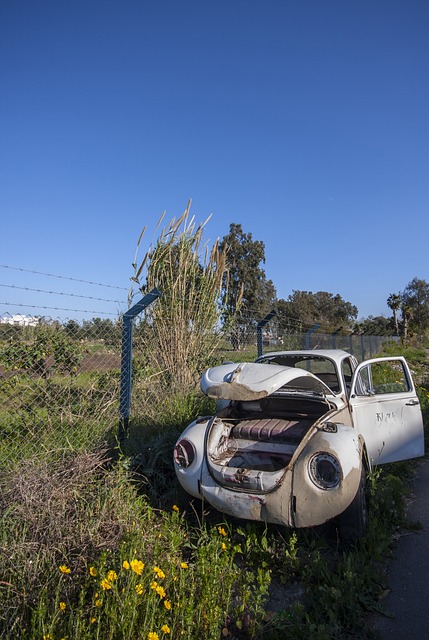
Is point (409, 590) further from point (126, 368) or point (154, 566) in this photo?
point (126, 368)

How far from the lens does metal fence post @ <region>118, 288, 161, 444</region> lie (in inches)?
178

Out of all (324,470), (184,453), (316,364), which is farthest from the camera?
(316,364)

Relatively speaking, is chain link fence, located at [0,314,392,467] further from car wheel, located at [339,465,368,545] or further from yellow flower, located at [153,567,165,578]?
car wheel, located at [339,465,368,545]

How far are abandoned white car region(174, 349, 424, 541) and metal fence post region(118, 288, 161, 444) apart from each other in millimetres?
1002

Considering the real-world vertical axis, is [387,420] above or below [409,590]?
above

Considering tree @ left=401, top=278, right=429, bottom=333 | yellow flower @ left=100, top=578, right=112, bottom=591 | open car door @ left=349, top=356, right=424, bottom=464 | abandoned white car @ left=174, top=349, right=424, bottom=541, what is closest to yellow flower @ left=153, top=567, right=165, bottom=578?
yellow flower @ left=100, top=578, right=112, bottom=591

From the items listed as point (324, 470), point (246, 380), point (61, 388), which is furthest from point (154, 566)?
point (61, 388)

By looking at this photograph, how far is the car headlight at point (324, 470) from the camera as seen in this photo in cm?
303

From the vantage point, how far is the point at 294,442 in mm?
3801

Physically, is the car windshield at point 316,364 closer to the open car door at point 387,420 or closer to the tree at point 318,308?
the open car door at point 387,420

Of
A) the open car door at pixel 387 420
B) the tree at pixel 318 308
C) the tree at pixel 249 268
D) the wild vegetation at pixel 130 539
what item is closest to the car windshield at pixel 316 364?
the open car door at pixel 387 420

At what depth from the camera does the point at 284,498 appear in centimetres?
303

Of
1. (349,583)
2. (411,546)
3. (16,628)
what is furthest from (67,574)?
(411,546)

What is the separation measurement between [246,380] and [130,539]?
59.8 inches
